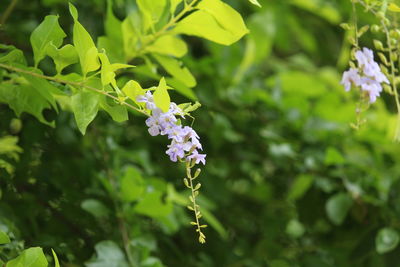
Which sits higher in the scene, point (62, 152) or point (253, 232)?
point (62, 152)

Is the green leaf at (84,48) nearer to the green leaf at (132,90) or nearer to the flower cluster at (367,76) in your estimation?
the green leaf at (132,90)

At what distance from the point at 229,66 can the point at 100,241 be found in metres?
0.55

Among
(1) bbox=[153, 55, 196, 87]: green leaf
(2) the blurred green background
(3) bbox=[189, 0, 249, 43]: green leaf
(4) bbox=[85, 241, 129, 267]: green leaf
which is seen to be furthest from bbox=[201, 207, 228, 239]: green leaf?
(3) bbox=[189, 0, 249, 43]: green leaf

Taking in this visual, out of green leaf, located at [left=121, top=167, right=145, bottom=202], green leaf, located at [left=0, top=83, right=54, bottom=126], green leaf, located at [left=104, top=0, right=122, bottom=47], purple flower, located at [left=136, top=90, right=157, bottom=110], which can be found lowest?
green leaf, located at [left=121, top=167, right=145, bottom=202]

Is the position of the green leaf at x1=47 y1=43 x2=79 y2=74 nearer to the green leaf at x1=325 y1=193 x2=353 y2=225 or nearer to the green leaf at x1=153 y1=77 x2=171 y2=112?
the green leaf at x1=153 y1=77 x2=171 y2=112

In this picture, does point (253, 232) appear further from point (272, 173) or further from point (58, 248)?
point (58, 248)

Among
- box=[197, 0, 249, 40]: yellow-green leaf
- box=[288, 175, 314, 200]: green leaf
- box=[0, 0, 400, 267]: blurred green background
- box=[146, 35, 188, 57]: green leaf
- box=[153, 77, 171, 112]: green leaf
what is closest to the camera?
box=[153, 77, 171, 112]: green leaf

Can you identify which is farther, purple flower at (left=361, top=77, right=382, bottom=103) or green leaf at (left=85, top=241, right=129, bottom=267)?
green leaf at (left=85, top=241, right=129, bottom=267)

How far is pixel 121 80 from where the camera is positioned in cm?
95

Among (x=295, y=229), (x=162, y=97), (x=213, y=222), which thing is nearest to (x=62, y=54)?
(x=162, y=97)

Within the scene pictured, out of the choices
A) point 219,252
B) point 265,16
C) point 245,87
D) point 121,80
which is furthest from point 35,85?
point 265,16

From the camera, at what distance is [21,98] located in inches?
30.9

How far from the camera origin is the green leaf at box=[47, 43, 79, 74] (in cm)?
69

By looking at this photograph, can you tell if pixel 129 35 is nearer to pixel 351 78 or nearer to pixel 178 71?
pixel 178 71
